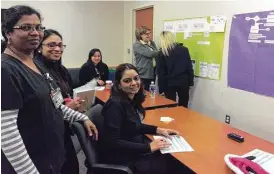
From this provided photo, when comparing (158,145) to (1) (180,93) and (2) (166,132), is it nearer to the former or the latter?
(2) (166,132)

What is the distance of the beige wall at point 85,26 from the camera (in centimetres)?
→ 525

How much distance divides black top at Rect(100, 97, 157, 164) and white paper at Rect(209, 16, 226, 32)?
2.16 meters

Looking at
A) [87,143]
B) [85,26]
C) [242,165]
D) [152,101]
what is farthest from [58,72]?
[85,26]

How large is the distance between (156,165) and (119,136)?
34 cm

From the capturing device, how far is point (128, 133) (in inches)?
64.5

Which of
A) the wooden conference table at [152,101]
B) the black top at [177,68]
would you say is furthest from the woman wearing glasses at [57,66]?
the black top at [177,68]

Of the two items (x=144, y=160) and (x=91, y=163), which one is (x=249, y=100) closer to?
(x=144, y=160)

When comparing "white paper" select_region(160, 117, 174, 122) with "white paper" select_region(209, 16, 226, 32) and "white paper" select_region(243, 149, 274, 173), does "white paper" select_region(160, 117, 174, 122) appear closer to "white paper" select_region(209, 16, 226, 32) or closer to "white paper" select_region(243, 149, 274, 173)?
"white paper" select_region(243, 149, 274, 173)

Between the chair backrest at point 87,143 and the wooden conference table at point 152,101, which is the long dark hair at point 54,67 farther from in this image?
the wooden conference table at point 152,101

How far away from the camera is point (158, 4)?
14.9 ft

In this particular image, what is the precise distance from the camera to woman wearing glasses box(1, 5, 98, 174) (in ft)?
2.87

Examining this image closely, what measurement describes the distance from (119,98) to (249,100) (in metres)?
1.99

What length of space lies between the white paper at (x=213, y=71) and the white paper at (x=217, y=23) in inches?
18.8

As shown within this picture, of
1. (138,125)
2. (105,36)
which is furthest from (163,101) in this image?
(105,36)
